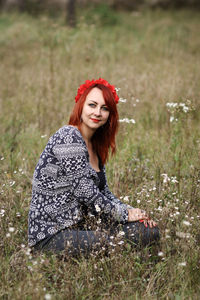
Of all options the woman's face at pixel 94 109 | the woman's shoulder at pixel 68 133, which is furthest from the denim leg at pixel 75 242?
the woman's face at pixel 94 109

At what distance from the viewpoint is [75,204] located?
261 cm

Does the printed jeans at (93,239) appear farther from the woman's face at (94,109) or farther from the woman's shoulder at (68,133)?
the woman's face at (94,109)

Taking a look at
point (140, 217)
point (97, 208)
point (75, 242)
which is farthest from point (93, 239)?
point (140, 217)

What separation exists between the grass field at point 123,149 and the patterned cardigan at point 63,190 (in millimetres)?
204

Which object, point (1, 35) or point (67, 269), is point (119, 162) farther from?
point (1, 35)

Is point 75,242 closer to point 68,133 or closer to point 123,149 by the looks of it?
point 68,133

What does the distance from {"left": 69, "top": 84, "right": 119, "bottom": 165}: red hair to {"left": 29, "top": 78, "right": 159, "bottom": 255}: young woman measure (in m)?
0.01

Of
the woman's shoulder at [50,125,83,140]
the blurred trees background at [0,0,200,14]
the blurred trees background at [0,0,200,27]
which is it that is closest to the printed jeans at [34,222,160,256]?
the woman's shoulder at [50,125,83,140]

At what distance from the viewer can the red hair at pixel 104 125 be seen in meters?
2.76

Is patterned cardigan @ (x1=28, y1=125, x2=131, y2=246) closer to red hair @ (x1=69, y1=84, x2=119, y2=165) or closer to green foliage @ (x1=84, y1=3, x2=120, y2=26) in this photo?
red hair @ (x1=69, y1=84, x2=119, y2=165)

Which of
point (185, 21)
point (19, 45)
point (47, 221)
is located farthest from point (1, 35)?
point (47, 221)

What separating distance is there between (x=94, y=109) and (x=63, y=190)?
65cm

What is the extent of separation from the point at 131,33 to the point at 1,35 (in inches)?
148

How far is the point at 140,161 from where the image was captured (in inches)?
157
